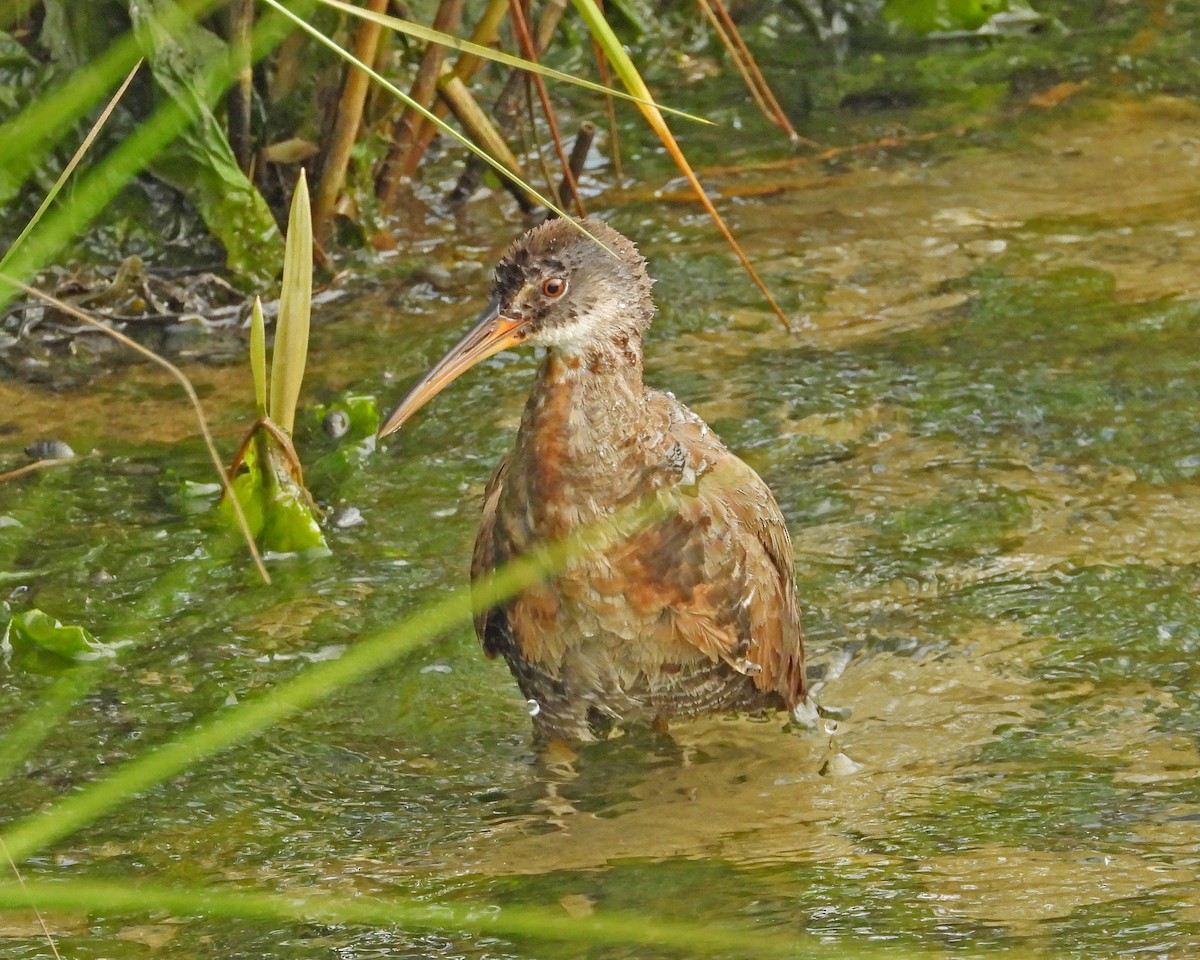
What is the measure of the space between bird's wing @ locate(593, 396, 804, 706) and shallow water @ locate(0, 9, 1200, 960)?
10.7 inches

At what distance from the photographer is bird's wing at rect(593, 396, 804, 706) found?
3.54 meters

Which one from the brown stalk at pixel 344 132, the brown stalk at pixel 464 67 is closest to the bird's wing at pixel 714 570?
the brown stalk at pixel 464 67

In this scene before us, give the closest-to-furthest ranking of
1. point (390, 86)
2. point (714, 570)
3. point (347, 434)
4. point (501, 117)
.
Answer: point (390, 86) < point (714, 570) < point (347, 434) < point (501, 117)

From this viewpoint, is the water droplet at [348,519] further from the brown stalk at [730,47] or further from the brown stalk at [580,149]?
the brown stalk at [580,149]

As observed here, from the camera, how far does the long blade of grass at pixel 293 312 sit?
304 cm

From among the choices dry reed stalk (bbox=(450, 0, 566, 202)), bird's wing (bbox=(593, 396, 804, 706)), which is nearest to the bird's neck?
bird's wing (bbox=(593, 396, 804, 706))

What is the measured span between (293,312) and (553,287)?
1.94ft

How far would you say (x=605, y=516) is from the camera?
3504 mm

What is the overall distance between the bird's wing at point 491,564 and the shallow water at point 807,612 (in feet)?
0.79

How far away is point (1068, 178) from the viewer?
655cm

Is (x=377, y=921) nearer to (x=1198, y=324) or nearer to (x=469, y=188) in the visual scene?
(x=1198, y=324)

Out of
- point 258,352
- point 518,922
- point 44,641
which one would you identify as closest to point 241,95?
point 44,641

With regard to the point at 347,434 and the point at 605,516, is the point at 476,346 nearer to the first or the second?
the point at 605,516

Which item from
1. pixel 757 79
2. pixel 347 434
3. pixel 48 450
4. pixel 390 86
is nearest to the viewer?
pixel 390 86
